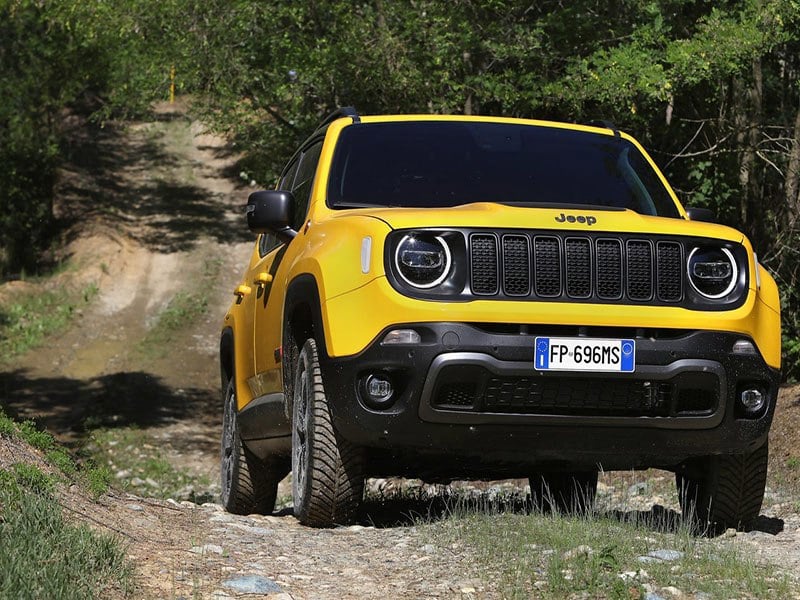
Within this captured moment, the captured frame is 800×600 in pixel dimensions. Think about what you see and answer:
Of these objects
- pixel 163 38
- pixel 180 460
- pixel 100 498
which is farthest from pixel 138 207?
pixel 100 498

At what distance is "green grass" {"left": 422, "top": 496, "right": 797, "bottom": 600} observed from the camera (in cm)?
461

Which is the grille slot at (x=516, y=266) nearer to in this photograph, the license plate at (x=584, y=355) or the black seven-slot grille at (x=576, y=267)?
the black seven-slot grille at (x=576, y=267)

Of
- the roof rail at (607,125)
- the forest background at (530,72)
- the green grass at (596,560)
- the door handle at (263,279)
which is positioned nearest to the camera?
the green grass at (596,560)

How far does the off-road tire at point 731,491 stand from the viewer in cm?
637

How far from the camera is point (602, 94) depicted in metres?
15.7

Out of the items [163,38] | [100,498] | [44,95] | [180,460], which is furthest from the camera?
[44,95]

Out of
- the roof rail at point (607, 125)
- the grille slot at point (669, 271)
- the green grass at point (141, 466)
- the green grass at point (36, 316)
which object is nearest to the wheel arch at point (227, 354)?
the roof rail at point (607, 125)

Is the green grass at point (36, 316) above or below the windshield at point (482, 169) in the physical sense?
below

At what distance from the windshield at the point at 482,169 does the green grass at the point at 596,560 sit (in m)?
1.67

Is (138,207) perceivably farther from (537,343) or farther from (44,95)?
(537,343)

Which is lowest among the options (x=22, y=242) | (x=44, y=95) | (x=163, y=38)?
(x=22, y=242)

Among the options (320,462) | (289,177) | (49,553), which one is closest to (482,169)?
(320,462)

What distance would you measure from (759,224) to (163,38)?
11.0 metres

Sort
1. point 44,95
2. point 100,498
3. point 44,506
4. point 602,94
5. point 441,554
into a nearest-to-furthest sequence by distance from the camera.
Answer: point 44,506 → point 441,554 → point 100,498 → point 602,94 → point 44,95
